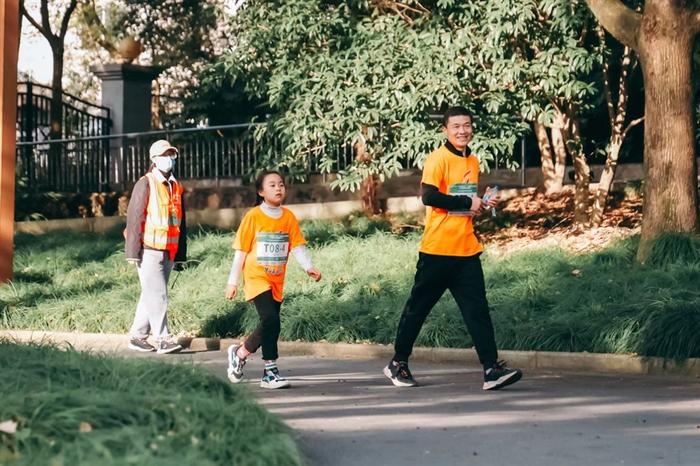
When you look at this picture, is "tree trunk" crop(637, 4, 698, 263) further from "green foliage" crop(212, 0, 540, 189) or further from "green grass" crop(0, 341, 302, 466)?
"green grass" crop(0, 341, 302, 466)

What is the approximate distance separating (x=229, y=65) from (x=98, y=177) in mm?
5934

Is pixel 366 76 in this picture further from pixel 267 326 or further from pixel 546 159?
pixel 267 326

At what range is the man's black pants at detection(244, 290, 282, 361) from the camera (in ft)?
34.7

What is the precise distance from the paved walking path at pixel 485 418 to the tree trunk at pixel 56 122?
13676mm

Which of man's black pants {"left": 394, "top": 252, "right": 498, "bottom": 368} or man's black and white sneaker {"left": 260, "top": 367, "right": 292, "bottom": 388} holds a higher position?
A: man's black pants {"left": 394, "top": 252, "right": 498, "bottom": 368}

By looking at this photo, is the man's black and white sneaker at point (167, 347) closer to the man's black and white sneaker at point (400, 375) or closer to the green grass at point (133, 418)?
the man's black and white sneaker at point (400, 375)

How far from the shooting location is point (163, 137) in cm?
2481

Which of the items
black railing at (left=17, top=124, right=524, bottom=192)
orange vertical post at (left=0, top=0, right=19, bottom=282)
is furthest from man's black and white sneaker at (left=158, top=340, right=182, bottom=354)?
black railing at (left=17, top=124, right=524, bottom=192)

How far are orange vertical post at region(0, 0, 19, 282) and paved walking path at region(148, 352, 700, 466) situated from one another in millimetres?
6285

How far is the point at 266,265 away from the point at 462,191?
5.08 ft

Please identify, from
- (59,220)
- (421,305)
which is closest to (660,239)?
(421,305)

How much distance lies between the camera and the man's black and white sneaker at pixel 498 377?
10.1 metres

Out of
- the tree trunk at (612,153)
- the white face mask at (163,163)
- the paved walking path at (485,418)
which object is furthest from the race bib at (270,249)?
the tree trunk at (612,153)

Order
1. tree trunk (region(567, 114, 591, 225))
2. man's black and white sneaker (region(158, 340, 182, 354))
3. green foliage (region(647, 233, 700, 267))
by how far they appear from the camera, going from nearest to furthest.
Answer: man's black and white sneaker (region(158, 340, 182, 354)), green foliage (region(647, 233, 700, 267)), tree trunk (region(567, 114, 591, 225))
